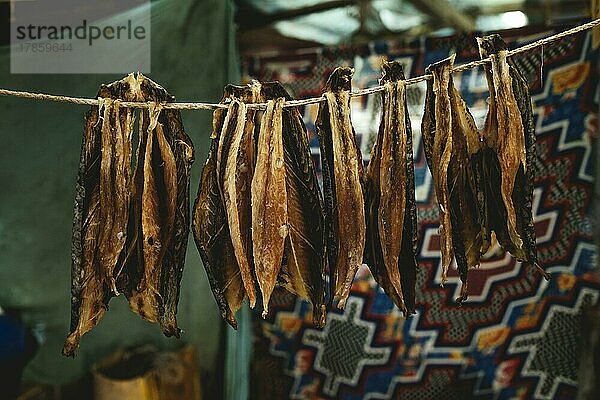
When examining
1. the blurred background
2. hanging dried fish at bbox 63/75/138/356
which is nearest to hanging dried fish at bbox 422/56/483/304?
hanging dried fish at bbox 63/75/138/356

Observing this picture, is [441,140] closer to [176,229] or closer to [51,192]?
[176,229]

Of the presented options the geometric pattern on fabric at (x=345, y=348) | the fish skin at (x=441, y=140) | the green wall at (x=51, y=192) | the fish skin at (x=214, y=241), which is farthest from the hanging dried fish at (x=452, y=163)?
the geometric pattern on fabric at (x=345, y=348)

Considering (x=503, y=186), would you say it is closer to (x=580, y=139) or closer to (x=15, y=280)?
(x=580, y=139)

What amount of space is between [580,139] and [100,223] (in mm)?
3344

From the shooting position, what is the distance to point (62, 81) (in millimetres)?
3863

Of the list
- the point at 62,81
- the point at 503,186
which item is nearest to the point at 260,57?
the point at 62,81

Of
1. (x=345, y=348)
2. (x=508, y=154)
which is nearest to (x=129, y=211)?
(x=508, y=154)

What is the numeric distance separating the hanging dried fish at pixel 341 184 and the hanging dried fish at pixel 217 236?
1.16ft

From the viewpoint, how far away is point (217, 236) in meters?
2.29

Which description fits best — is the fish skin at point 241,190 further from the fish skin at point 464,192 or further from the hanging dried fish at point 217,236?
the fish skin at point 464,192

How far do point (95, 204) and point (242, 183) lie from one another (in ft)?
1.86

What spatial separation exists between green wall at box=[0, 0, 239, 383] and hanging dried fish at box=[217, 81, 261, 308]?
2.08 metres

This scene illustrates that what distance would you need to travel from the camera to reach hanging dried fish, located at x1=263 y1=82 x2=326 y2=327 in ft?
7.31

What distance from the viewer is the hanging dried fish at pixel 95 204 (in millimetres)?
2209
